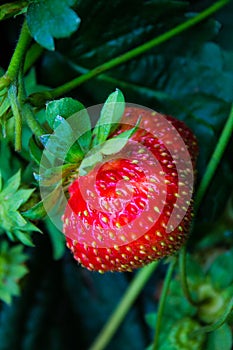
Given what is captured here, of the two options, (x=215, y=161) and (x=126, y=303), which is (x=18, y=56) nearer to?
(x=215, y=161)

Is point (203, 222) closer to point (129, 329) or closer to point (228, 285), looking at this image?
point (228, 285)

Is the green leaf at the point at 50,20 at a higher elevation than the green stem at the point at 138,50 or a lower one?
higher

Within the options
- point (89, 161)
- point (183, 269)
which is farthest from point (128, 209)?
point (183, 269)

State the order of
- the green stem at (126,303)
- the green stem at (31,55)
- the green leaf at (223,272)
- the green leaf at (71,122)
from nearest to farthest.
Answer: the green leaf at (71,122) → the green stem at (31,55) → the green leaf at (223,272) → the green stem at (126,303)

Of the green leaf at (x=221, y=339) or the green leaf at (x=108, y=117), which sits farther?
the green leaf at (x=221, y=339)

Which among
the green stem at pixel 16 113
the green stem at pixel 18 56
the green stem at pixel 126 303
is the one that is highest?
the green stem at pixel 18 56

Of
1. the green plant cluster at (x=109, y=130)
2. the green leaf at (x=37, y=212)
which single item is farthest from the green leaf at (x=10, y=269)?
the green leaf at (x=37, y=212)

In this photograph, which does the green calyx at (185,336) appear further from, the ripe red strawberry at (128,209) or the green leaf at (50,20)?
the green leaf at (50,20)
